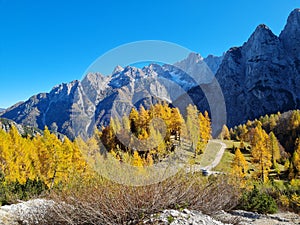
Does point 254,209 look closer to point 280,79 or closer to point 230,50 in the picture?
point 280,79

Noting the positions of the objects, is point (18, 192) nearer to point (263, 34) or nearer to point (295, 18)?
point (263, 34)

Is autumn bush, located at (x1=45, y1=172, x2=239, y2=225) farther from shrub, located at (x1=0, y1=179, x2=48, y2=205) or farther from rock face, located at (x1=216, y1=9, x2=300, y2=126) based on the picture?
rock face, located at (x1=216, y1=9, x2=300, y2=126)

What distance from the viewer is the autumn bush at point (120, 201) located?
548 centimetres

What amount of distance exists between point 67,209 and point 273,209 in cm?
1117

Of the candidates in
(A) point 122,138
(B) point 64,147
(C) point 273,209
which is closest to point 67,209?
(A) point 122,138

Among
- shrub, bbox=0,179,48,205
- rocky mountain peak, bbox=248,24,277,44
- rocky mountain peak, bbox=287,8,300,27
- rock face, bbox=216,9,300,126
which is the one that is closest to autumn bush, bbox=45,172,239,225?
shrub, bbox=0,179,48,205

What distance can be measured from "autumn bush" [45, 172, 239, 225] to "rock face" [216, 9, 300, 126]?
12685cm

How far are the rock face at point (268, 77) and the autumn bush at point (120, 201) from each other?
12685 centimetres

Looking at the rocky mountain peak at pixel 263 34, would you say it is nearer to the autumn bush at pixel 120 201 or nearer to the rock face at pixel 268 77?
the rock face at pixel 268 77

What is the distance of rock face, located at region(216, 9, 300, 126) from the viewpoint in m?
122

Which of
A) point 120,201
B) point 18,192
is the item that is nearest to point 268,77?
point 18,192

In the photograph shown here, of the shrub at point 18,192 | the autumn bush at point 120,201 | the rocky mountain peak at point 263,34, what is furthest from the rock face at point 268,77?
the autumn bush at point 120,201

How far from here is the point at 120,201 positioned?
17.9 ft

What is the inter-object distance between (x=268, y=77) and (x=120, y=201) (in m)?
133
